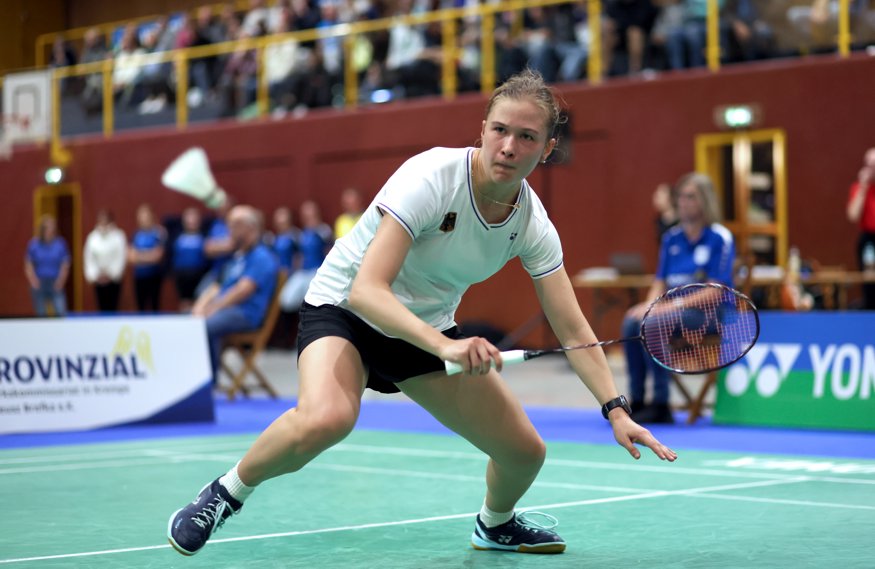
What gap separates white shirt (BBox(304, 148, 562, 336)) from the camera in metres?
4.18

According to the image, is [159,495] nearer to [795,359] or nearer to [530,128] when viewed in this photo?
[530,128]

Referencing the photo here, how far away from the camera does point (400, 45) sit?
17.2m

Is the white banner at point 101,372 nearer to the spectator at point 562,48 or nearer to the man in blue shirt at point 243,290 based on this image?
the man in blue shirt at point 243,290

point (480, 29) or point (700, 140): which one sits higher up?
point (480, 29)

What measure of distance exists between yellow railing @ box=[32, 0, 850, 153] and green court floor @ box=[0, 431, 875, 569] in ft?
26.0

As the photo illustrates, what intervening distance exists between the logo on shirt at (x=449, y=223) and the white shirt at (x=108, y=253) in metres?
15.9

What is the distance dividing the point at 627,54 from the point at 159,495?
34.2 feet

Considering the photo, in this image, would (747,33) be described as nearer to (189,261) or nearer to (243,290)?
(243,290)

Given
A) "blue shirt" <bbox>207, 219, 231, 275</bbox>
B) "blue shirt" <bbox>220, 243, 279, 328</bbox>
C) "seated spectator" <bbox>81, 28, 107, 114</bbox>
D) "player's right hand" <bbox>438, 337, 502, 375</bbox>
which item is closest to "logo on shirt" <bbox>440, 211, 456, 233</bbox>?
"player's right hand" <bbox>438, 337, 502, 375</bbox>

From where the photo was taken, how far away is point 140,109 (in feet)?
68.8

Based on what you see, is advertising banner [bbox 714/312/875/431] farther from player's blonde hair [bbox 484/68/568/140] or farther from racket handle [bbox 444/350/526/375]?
racket handle [bbox 444/350/526/375]

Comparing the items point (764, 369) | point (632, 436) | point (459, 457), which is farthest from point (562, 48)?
point (632, 436)

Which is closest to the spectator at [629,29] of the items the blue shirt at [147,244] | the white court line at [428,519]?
the blue shirt at [147,244]

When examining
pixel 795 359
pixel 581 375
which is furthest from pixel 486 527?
pixel 795 359
